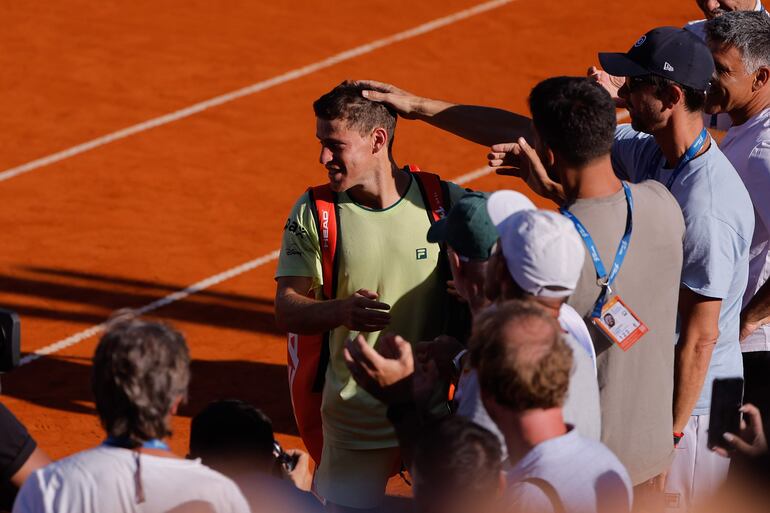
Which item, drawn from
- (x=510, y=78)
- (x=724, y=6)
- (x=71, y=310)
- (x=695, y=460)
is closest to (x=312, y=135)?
(x=510, y=78)

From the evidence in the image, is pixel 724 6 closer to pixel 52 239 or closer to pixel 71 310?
pixel 71 310

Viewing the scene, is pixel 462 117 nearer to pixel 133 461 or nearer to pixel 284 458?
pixel 284 458

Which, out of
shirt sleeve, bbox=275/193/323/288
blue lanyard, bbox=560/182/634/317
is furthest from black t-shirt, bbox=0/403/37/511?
blue lanyard, bbox=560/182/634/317

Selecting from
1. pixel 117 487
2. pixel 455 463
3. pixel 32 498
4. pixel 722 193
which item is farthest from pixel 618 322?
pixel 32 498

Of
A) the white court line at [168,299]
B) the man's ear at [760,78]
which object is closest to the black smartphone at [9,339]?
the man's ear at [760,78]

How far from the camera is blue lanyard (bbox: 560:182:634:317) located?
14.6 feet

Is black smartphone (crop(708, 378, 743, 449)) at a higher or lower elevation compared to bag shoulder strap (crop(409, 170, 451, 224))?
lower

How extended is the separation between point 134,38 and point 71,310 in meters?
7.03

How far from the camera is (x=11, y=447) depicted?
478cm

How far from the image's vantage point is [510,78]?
631 inches

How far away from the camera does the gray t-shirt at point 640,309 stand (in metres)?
4.51

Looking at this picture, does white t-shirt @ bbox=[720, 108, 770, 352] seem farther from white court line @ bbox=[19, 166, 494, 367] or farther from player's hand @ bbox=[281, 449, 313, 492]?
white court line @ bbox=[19, 166, 494, 367]

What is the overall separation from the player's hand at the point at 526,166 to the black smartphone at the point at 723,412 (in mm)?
1002

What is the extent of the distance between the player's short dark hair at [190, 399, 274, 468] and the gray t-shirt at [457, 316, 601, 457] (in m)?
0.77
